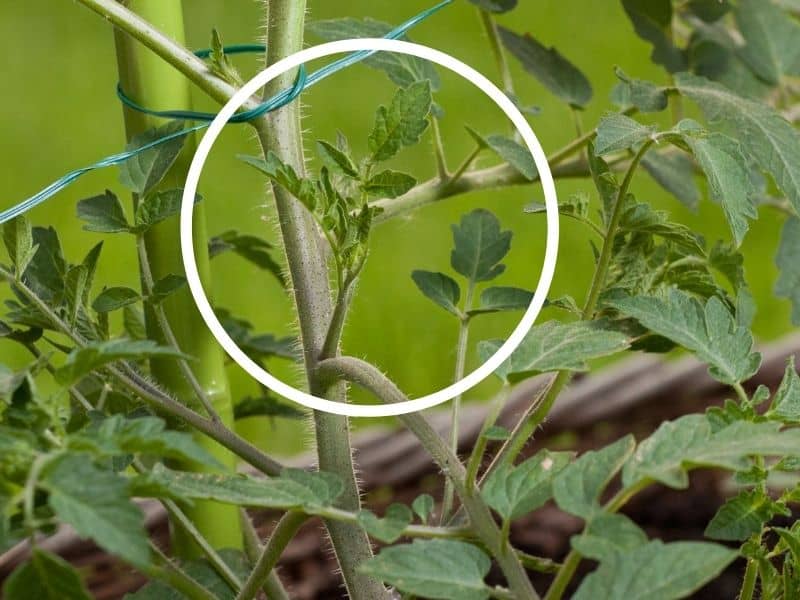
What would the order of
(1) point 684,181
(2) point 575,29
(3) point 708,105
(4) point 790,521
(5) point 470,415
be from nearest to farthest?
1. (3) point 708,105
2. (1) point 684,181
3. (4) point 790,521
4. (5) point 470,415
5. (2) point 575,29

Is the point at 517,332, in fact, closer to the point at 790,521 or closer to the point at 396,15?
the point at 790,521

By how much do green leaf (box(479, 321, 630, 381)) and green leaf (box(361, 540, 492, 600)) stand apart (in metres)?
0.08

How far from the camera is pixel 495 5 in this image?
60cm

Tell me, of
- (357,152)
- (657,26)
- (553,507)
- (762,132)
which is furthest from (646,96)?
(357,152)

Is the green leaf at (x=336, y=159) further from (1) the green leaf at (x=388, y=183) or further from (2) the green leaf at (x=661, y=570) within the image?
(2) the green leaf at (x=661, y=570)

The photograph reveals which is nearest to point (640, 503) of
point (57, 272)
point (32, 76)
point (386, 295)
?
point (386, 295)

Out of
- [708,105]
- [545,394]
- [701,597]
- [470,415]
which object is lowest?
[701,597]

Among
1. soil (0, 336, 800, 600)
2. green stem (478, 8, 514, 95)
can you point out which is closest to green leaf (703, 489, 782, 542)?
green stem (478, 8, 514, 95)

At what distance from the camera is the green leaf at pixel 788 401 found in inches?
16.3

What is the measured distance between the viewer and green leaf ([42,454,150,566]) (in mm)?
286

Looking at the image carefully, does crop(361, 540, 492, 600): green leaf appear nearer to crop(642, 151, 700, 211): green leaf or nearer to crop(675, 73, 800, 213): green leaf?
crop(675, 73, 800, 213): green leaf

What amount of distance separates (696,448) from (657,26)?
426mm

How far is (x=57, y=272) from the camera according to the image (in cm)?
50

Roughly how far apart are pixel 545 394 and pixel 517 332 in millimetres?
50
